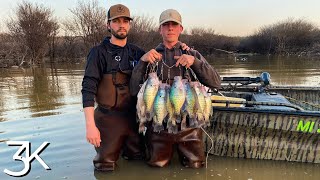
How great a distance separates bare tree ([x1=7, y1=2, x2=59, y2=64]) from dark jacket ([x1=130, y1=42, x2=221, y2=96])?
43026mm

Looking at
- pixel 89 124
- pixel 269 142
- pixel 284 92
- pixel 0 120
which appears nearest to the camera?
pixel 89 124

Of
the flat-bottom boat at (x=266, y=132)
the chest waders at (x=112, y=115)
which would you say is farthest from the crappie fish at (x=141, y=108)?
the flat-bottom boat at (x=266, y=132)

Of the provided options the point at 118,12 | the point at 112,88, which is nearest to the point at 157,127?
the point at 112,88

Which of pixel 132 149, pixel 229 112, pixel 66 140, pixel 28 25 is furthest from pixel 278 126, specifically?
pixel 28 25

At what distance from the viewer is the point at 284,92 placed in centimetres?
799

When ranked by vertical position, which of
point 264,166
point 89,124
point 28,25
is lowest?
point 264,166

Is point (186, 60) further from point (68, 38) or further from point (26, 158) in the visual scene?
point (68, 38)

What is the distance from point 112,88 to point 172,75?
89 cm

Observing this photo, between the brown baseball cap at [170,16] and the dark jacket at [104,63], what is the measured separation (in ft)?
2.46

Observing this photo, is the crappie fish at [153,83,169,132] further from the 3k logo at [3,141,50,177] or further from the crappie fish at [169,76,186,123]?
the 3k logo at [3,141,50,177]

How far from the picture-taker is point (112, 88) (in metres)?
5.07

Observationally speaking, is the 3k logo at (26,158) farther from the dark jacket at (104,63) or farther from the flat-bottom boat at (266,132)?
the flat-bottom boat at (266,132)

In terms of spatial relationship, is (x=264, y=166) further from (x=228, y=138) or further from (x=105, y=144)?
(x=105, y=144)

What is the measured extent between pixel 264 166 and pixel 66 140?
3.78 metres
